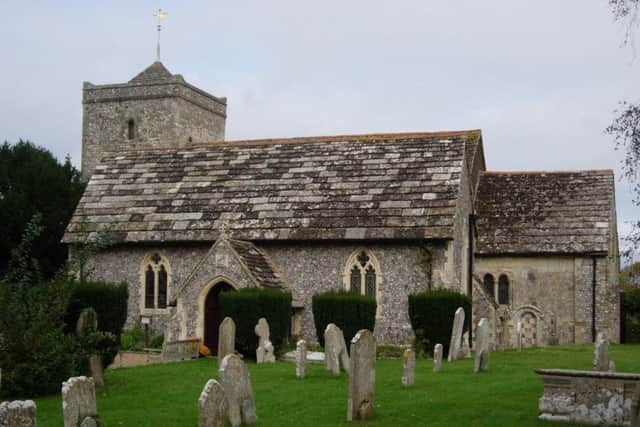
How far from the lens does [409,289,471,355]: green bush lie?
25.3m

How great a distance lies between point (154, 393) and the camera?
18047 millimetres

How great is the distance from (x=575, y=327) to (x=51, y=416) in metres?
22.3

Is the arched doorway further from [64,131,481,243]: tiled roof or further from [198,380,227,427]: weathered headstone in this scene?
[198,380,227,427]: weathered headstone

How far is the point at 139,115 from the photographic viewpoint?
180ft

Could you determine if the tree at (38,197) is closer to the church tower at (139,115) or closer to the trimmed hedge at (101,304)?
the church tower at (139,115)

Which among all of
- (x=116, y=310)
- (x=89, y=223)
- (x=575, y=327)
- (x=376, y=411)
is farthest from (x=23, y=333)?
(x=575, y=327)

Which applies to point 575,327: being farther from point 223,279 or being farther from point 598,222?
point 223,279

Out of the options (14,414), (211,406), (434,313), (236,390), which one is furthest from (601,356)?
(14,414)

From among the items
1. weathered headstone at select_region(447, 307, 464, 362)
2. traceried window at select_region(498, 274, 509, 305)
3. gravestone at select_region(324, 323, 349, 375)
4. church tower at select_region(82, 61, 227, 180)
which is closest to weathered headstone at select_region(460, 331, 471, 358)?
weathered headstone at select_region(447, 307, 464, 362)

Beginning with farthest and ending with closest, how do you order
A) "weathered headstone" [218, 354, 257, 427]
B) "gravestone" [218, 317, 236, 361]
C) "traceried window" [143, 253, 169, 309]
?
"traceried window" [143, 253, 169, 309] < "gravestone" [218, 317, 236, 361] < "weathered headstone" [218, 354, 257, 427]

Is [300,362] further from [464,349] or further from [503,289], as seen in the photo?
[503,289]

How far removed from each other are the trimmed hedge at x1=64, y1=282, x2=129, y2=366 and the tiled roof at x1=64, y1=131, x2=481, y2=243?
5.76 meters

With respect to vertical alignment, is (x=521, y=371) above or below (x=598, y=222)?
below

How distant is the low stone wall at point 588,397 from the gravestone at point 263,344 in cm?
1073
